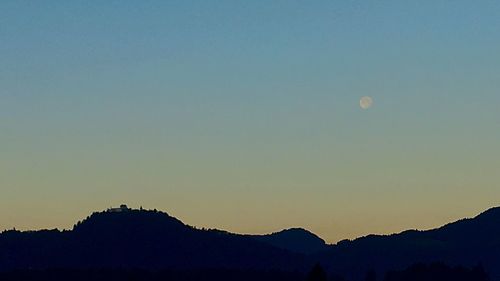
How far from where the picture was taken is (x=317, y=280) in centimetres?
8794
